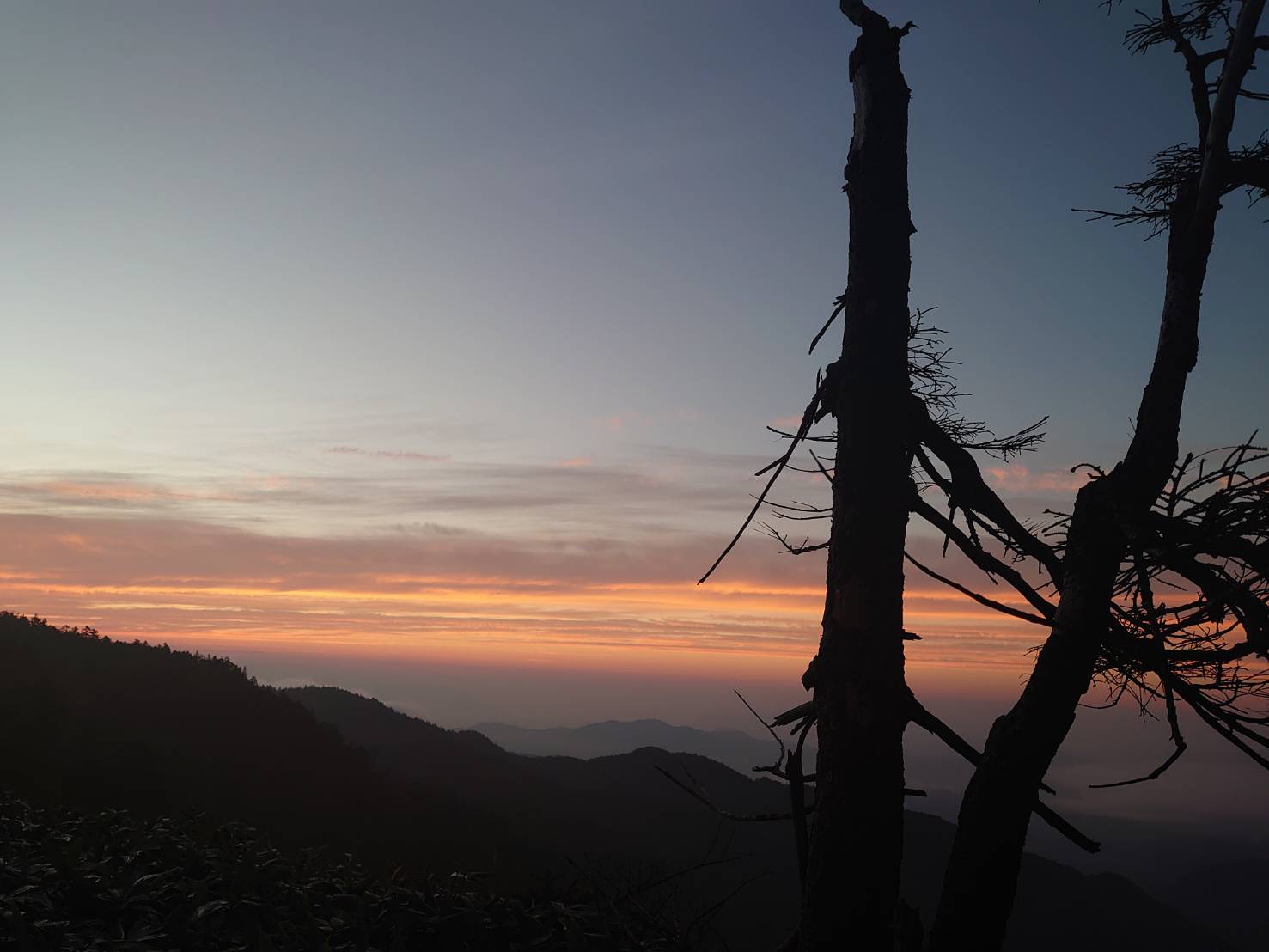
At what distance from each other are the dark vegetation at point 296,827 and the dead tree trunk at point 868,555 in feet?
1.88

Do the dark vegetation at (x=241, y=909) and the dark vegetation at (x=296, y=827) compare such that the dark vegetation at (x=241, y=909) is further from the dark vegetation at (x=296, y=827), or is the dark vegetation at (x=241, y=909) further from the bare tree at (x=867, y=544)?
the bare tree at (x=867, y=544)

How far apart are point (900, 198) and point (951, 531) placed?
1.53 metres

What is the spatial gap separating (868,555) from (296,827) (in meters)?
22.8

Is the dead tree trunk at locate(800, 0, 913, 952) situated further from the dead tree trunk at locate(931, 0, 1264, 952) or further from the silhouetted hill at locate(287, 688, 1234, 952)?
the silhouetted hill at locate(287, 688, 1234, 952)

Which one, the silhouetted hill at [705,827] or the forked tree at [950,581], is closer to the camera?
the forked tree at [950,581]

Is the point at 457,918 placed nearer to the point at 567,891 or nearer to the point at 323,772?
the point at 567,891

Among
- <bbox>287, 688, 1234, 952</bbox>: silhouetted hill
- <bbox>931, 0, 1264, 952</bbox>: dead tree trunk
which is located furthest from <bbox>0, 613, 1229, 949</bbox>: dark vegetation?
<bbox>931, 0, 1264, 952</bbox>: dead tree trunk

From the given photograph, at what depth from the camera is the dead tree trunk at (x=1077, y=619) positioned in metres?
3.22

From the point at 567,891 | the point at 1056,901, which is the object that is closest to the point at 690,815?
the point at 1056,901

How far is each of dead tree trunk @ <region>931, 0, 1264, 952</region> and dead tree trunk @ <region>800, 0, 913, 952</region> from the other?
1.20ft

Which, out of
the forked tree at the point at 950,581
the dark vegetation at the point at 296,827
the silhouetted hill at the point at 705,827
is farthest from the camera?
the silhouetted hill at the point at 705,827

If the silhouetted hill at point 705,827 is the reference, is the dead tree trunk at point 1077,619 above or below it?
above

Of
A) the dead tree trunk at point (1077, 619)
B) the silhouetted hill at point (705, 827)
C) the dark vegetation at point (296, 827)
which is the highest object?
the dead tree trunk at point (1077, 619)

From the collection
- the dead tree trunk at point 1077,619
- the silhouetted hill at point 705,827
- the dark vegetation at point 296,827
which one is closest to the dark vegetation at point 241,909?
the dark vegetation at point 296,827
